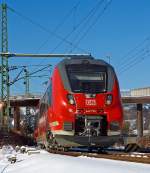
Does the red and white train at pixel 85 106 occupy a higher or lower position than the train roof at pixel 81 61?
lower

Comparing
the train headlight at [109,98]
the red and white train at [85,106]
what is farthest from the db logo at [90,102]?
the train headlight at [109,98]

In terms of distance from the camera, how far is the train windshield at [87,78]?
1930cm

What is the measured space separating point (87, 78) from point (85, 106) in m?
1.27

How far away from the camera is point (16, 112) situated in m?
81.4

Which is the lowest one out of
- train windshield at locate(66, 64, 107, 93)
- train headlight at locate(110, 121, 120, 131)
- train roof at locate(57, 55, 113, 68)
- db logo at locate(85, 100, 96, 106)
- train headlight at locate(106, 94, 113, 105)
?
train headlight at locate(110, 121, 120, 131)

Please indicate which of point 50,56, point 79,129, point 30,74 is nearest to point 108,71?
point 79,129

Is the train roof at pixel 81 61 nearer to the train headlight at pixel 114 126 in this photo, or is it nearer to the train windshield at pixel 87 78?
the train windshield at pixel 87 78

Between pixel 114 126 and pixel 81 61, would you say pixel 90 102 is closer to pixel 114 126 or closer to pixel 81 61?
pixel 114 126

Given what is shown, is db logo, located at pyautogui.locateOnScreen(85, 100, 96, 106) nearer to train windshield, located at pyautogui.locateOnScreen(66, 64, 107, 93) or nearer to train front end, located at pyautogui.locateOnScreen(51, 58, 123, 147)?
train front end, located at pyautogui.locateOnScreen(51, 58, 123, 147)

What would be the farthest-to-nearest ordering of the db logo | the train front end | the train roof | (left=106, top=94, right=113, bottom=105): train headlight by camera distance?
1. the train roof
2. (left=106, top=94, right=113, bottom=105): train headlight
3. the db logo
4. the train front end

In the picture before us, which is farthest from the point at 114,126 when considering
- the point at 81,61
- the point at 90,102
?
the point at 81,61

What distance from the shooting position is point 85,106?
62.0 feet

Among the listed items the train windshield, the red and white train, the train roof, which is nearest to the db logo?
the red and white train

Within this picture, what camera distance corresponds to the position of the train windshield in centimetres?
1930
